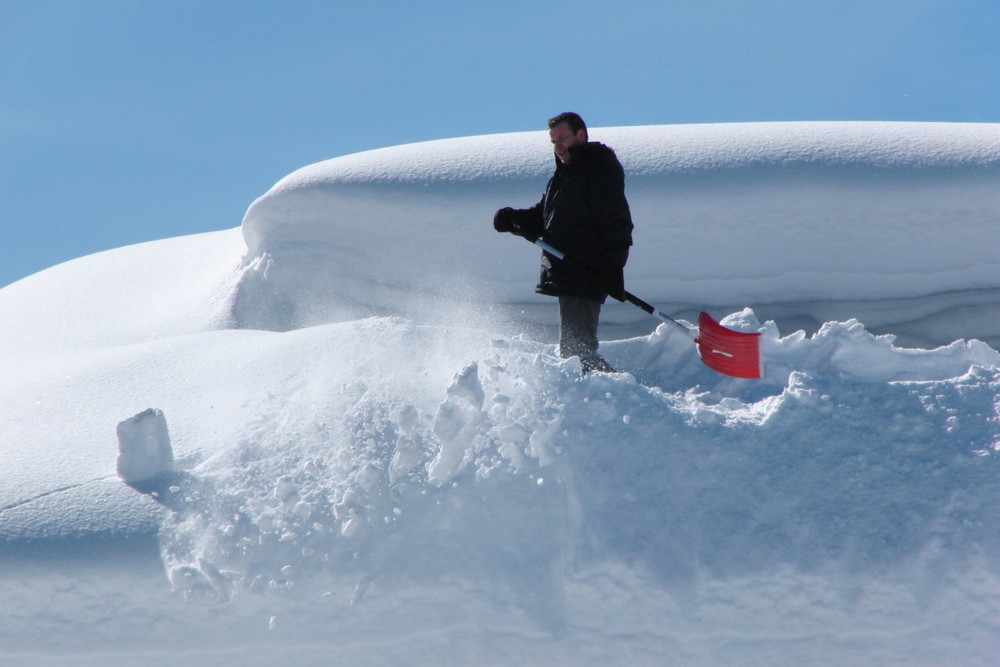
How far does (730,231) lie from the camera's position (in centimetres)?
484

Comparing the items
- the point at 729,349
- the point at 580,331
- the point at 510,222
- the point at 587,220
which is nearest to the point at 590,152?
the point at 587,220

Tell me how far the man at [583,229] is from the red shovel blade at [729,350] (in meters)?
0.40

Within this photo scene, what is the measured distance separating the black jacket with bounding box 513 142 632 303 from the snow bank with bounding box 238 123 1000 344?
5.24ft

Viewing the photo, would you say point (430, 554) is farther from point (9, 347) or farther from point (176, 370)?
point (9, 347)

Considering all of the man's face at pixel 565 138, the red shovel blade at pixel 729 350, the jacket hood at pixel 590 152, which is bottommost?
the red shovel blade at pixel 729 350

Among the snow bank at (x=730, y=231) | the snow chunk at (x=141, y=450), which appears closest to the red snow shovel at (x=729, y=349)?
the snow chunk at (x=141, y=450)

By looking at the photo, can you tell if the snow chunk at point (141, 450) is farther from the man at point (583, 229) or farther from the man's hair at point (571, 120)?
the man's hair at point (571, 120)

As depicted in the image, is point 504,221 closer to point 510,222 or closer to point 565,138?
point 510,222

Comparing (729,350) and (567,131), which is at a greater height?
(567,131)

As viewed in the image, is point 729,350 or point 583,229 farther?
point 729,350

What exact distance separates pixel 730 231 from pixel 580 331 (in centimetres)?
188

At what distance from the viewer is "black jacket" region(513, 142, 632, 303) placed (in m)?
3.17

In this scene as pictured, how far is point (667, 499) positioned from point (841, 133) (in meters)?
3.29

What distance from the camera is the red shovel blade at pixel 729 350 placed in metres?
3.34
